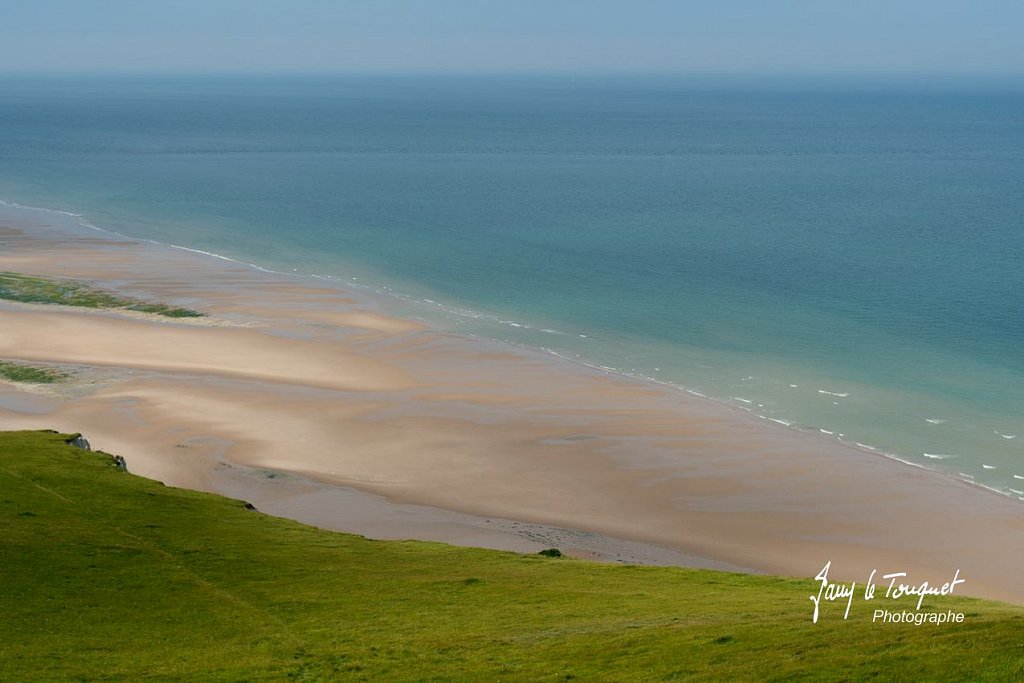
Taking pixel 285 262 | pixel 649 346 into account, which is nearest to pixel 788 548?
pixel 649 346

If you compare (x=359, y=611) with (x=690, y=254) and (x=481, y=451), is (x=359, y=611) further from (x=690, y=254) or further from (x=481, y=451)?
(x=690, y=254)

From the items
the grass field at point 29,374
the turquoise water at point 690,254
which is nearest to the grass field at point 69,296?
the grass field at point 29,374

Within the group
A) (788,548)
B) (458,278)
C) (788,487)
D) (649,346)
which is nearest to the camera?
(788,548)

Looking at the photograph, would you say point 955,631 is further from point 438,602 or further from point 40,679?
point 40,679

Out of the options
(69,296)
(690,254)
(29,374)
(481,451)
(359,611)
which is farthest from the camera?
(690,254)

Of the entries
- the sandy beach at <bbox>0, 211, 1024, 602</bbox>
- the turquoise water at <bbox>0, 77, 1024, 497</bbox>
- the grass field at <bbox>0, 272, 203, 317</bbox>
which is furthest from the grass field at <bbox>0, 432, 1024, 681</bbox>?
the grass field at <bbox>0, 272, 203, 317</bbox>

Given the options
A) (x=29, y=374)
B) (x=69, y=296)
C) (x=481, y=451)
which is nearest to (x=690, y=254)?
(x=69, y=296)
